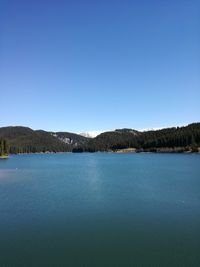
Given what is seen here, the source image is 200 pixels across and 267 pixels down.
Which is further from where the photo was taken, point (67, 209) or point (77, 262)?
point (67, 209)

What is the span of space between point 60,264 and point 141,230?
8.62 m

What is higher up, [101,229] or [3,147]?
[3,147]

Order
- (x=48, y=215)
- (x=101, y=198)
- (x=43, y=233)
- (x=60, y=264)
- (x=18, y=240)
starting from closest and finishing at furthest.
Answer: (x=60, y=264), (x=18, y=240), (x=43, y=233), (x=48, y=215), (x=101, y=198)

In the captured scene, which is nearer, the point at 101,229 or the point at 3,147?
the point at 101,229

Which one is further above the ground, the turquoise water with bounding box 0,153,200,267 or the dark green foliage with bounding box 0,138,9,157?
the dark green foliage with bounding box 0,138,9,157

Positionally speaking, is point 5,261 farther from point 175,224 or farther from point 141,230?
point 175,224

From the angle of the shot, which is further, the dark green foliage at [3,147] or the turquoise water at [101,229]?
the dark green foliage at [3,147]

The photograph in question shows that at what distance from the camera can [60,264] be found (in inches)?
711

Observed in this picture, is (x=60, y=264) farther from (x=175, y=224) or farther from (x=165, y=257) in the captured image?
(x=175, y=224)

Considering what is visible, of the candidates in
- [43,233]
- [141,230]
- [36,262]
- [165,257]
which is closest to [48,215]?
[43,233]

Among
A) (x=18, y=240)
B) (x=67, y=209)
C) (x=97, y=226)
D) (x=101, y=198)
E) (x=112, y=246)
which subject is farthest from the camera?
(x=101, y=198)

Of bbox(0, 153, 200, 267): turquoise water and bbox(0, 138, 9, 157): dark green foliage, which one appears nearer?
bbox(0, 153, 200, 267): turquoise water

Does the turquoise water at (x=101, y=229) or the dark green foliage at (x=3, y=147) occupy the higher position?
the dark green foliage at (x=3, y=147)

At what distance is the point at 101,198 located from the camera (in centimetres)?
3944
